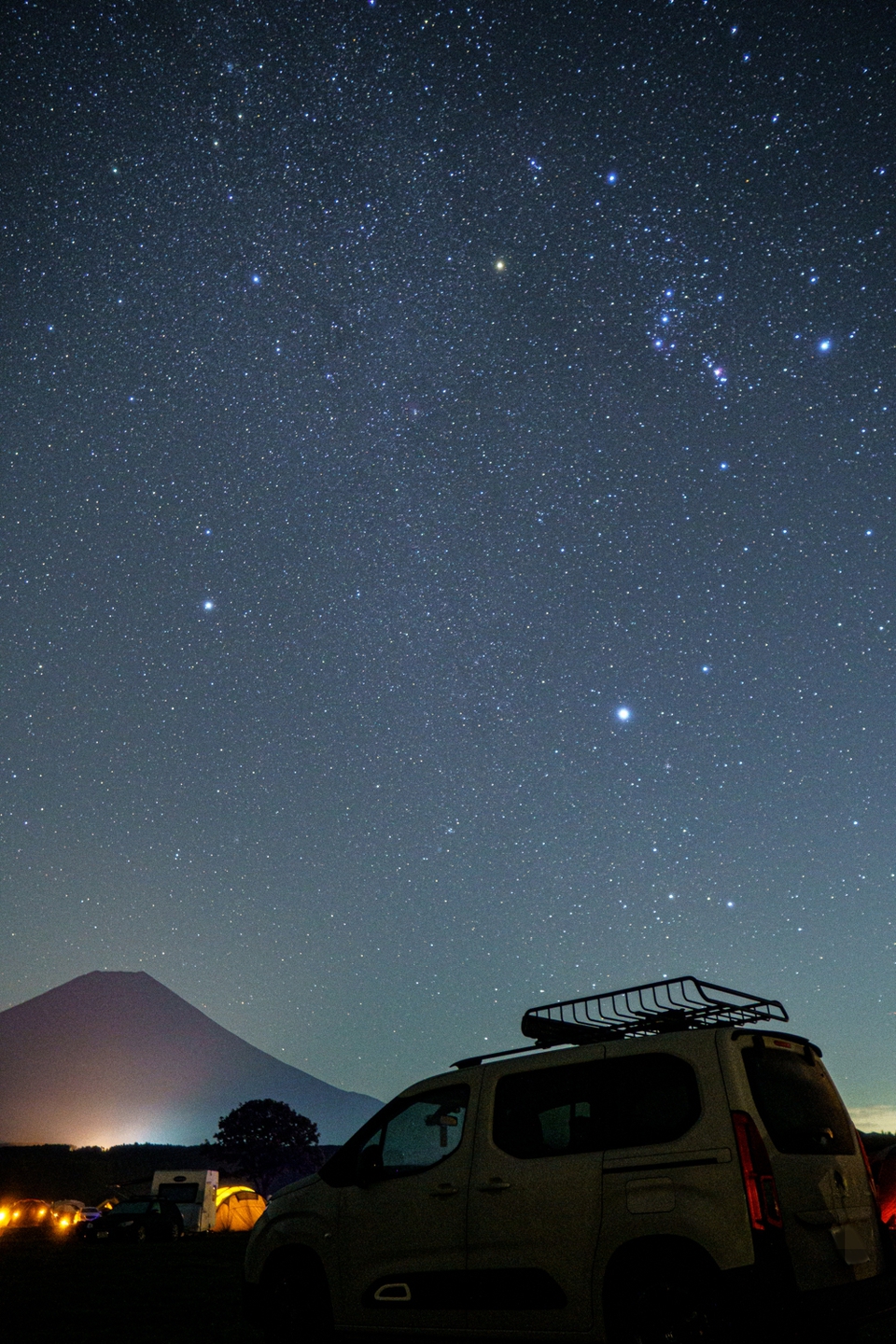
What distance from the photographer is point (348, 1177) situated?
706cm

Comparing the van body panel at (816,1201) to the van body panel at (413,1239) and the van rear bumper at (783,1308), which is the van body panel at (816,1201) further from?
the van body panel at (413,1239)

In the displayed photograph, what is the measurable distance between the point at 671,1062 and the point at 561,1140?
86 cm

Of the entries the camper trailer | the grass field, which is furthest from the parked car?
the grass field

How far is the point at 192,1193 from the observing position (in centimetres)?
3759

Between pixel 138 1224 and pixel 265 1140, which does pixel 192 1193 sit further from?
pixel 265 1140

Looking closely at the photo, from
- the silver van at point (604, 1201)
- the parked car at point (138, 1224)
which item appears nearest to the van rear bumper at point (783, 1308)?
the silver van at point (604, 1201)

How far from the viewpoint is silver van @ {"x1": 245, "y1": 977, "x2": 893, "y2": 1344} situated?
512 centimetres

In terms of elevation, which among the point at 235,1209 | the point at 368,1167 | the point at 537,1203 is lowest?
the point at 235,1209

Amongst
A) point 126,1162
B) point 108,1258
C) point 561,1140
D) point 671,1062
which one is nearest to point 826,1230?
point 671,1062

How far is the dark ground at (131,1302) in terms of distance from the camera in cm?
916

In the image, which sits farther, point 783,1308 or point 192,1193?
point 192,1193

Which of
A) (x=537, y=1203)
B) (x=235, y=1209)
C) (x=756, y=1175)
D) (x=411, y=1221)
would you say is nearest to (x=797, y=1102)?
(x=756, y=1175)

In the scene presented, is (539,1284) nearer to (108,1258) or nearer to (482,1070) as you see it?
(482,1070)

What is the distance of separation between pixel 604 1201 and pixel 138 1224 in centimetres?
3300
